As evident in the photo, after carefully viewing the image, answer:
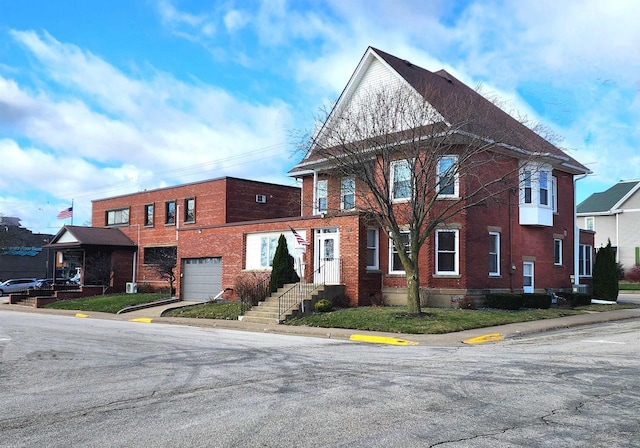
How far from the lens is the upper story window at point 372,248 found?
1029 inches

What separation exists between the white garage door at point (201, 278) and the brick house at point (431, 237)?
6cm

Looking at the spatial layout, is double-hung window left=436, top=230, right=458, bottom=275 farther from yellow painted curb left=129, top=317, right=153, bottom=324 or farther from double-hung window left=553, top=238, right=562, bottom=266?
yellow painted curb left=129, top=317, right=153, bottom=324

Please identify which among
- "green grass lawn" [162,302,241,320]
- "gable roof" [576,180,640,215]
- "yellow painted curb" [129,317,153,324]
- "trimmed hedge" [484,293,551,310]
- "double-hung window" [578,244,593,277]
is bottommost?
"yellow painted curb" [129,317,153,324]

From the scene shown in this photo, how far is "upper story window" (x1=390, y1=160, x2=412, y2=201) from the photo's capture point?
931 inches

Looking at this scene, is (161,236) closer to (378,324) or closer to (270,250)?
(270,250)

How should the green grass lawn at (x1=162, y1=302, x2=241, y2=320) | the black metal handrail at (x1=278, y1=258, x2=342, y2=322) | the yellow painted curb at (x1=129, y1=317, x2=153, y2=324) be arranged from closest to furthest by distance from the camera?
the black metal handrail at (x1=278, y1=258, x2=342, y2=322) < the green grass lawn at (x1=162, y1=302, x2=241, y2=320) < the yellow painted curb at (x1=129, y1=317, x2=153, y2=324)

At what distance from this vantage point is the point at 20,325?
22594mm

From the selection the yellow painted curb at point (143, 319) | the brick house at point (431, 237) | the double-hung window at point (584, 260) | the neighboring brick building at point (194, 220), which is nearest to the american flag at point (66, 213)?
the neighboring brick building at point (194, 220)

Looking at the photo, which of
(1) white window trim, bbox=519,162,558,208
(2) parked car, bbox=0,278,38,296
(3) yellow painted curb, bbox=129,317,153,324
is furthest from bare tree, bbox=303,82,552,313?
(2) parked car, bbox=0,278,38,296

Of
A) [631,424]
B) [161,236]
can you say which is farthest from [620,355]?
[161,236]

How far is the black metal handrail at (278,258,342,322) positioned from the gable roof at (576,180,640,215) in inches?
1488

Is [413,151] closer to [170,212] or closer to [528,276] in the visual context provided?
[528,276]

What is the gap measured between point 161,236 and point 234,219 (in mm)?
7008

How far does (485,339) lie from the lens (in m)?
17.0
